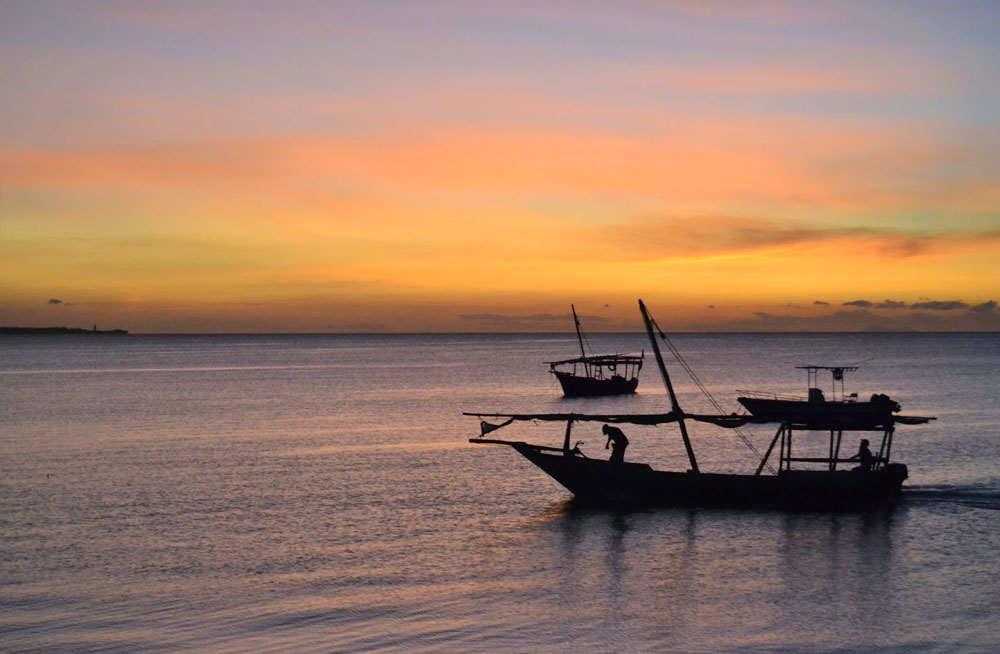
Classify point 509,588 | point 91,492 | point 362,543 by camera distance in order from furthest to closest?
point 91,492
point 362,543
point 509,588

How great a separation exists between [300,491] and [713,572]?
48.7 feet

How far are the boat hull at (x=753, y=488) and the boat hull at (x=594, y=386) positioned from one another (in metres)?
50.0

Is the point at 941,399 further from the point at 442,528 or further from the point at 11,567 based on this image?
the point at 11,567

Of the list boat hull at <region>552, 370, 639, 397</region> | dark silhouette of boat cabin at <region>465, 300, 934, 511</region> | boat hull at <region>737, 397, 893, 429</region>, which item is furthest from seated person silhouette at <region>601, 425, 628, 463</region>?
boat hull at <region>552, 370, 639, 397</region>

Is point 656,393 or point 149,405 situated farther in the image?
point 656,393

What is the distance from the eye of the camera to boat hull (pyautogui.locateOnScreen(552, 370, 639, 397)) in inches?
3063

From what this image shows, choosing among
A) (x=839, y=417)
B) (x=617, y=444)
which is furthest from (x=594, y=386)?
(x=839, y=417)

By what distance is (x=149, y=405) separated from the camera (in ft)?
213

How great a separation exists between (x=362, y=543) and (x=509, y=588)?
5321 mm

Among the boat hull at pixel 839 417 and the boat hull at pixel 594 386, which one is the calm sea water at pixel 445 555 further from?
the boat hull at pixel 594 386

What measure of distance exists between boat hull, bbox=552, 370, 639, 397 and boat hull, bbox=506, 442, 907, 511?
50042 millimetres

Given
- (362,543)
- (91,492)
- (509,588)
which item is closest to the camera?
(509,588)

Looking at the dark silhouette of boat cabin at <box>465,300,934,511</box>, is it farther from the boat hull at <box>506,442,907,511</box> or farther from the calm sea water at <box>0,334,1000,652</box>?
the calm sea water at <box>0,334,1000,652</box>

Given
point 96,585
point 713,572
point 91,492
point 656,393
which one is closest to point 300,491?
point 91,492
